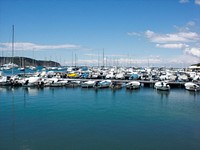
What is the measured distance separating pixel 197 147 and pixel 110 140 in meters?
8.15

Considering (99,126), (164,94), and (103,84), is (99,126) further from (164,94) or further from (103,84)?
(103,84)

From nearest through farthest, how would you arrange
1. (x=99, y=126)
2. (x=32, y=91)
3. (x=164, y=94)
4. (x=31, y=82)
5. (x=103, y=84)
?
1. (x=99, y=126)
2. (x=164, y=94)
3. (x=32, y=91)
4. (x=103, y=84)
5. (x=31, y=82)

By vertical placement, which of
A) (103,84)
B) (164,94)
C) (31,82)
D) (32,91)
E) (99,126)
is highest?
(31,82)

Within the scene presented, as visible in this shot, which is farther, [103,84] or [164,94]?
[103,84]

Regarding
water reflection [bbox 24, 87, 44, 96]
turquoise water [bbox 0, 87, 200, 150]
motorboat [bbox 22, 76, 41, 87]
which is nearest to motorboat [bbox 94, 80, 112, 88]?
water reflection [bbox 24, 87, 44, 96]

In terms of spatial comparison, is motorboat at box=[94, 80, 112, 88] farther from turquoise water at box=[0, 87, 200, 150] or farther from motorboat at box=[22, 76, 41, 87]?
turquoise water at box=[0, 87, 200, 150]

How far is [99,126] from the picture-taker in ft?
90.5

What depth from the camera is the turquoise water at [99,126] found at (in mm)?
21653

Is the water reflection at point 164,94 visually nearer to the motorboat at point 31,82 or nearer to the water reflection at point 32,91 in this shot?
the water reflection at point 32,91

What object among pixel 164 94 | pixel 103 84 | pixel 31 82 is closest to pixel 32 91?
pixel 31 82

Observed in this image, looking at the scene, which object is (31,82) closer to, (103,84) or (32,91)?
(32,91)

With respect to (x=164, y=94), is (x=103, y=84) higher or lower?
higher

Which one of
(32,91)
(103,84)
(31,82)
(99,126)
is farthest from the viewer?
(31,82)

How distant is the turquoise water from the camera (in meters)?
21.7
